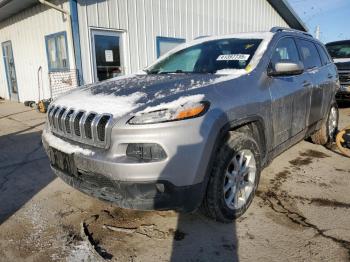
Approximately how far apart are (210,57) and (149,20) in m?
6.39

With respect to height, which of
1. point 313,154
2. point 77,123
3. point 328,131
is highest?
point 77,123

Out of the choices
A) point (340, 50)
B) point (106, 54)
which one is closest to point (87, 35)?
point (106, 54)

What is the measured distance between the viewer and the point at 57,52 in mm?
8812

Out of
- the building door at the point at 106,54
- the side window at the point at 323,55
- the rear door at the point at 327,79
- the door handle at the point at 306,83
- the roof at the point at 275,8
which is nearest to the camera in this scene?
the door handle at the point at 306,83

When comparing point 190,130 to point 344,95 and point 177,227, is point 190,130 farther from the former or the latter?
point 344,95

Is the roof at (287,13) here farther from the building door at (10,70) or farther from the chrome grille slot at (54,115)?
the chrome grille slot at (54,115)

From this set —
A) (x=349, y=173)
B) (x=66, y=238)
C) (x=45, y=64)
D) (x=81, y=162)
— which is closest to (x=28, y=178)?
(x=66, y=238)

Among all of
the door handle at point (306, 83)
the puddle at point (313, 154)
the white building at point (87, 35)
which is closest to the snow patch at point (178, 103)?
the door handle at point (306, 83)

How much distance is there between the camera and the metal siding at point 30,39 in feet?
28.7

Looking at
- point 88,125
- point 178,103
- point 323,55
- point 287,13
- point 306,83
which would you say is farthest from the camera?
point 287,13

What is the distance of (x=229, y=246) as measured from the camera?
8.58ft

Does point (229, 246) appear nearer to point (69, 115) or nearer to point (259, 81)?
point (259, 81)

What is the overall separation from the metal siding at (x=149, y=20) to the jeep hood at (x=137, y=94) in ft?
18.0

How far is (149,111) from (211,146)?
56cm
